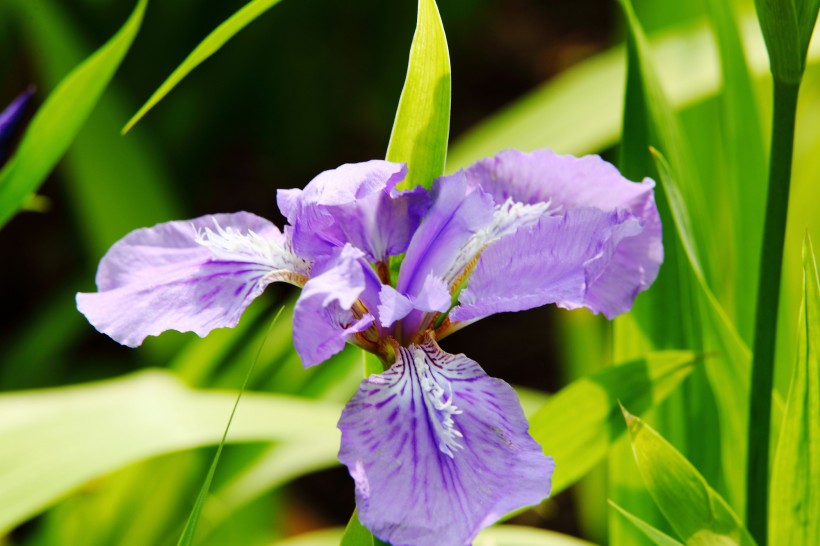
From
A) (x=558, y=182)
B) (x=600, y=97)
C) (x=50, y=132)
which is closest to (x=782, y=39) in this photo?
(x=558, y=182)

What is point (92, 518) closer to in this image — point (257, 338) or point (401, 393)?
point (257, 338)

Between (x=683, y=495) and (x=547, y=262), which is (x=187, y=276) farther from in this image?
(x=683, y=495)

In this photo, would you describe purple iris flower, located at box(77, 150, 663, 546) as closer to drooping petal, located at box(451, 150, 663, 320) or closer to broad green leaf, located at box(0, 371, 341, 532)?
drooping petal, located at box(451, 150, 663, 320)

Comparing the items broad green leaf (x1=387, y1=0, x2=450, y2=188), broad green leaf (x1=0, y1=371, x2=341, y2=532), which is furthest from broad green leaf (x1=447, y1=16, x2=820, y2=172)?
broad green leaf (x1=387, y1=0, x2=450, y2=188)

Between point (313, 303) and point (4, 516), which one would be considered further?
point (4, 516)

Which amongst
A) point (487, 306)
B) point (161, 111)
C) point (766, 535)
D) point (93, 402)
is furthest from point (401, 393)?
point (161, 111)

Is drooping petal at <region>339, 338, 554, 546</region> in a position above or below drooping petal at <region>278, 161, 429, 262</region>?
below

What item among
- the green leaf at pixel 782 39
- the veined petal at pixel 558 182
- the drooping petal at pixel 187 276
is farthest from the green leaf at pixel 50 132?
the green leaf at pixel 782 39
